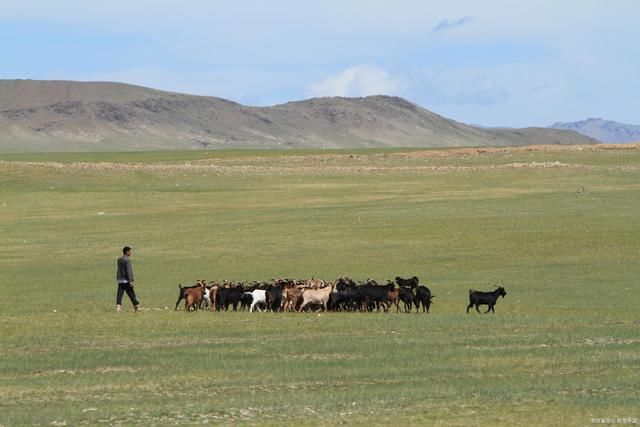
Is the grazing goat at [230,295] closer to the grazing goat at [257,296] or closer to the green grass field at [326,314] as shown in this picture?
the grazing goat at [257,296]

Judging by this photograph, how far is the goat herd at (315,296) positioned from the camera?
85.9 feet

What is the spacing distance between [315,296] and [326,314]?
0.91 m

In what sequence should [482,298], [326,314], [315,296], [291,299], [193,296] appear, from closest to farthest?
[326,314]
[482,298]
[193,296]
[315,296]
[291,299]

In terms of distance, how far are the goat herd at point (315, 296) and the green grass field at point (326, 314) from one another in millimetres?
621

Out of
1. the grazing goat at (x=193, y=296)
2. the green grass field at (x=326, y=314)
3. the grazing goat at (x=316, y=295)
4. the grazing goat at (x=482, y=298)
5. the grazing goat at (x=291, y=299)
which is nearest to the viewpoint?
the green grass field at (x=326, y=314)

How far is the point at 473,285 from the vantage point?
32.3 meters

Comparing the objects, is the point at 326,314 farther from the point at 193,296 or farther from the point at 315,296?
the point at 193,296

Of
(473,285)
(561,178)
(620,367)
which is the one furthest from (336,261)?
(561,178)

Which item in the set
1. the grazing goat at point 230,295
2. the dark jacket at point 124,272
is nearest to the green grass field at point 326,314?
the dark jacket at point 124,272

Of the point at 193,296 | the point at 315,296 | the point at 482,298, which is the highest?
the point at 482,298

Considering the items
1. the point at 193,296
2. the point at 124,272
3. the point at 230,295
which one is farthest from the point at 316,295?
the point at 124,272

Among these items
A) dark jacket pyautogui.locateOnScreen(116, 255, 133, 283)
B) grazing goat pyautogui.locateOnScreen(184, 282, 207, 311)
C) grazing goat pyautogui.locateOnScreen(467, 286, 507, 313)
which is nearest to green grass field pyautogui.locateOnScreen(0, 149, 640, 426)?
grazing goat pyautogui.locateOnScreen(467, 286, 507, 313)

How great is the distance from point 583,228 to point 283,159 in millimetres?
48428

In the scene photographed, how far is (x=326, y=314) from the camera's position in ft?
84.0
